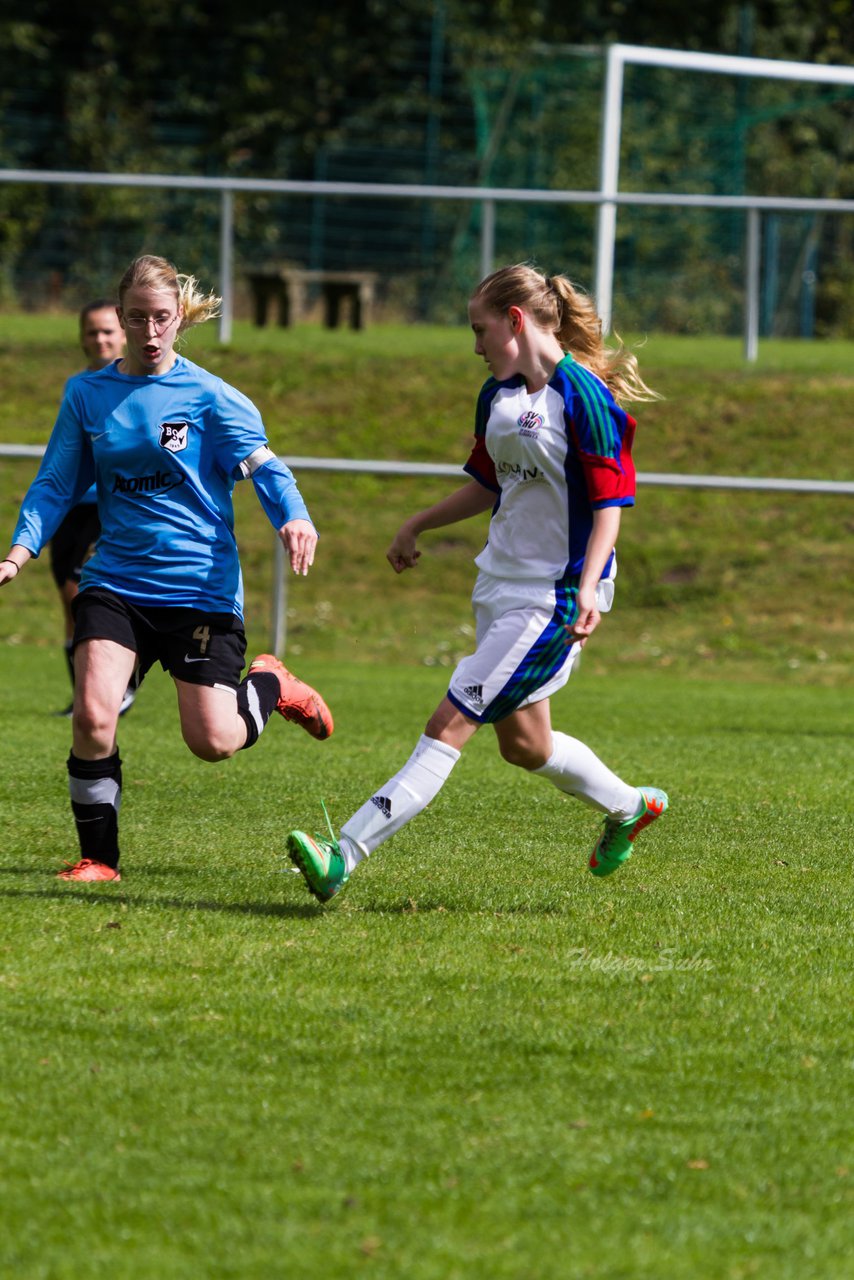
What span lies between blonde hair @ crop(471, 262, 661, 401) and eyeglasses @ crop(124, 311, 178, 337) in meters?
0.91

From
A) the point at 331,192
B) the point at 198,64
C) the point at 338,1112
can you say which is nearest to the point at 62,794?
the point at 338,1112

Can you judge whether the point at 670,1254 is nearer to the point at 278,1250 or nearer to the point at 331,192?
the point at 278,1250

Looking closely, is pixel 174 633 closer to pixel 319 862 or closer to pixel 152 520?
pixel 152 520

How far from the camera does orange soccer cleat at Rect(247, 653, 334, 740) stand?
234 inches

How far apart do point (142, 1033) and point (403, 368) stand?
1344 cm

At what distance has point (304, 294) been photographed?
20.1 m

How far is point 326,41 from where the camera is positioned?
99.8ft

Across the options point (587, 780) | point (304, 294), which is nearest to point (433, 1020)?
point (587, 780)

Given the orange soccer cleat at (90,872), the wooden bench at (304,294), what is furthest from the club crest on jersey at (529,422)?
the wooden bench at (304,294)

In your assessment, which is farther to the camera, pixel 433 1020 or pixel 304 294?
pixel 304 294

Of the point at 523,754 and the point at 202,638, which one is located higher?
the point at 202,638

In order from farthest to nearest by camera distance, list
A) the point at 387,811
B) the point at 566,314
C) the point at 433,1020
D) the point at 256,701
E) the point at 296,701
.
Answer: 1. the point at 296,701
2. the point at 256,701
3. the point at 566,314
4. the point at 387,811
5. the point at 433,1020

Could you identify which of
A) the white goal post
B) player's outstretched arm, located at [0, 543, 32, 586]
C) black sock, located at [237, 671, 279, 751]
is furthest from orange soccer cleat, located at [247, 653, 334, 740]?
the white goal post

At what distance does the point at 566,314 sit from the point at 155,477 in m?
1.32
